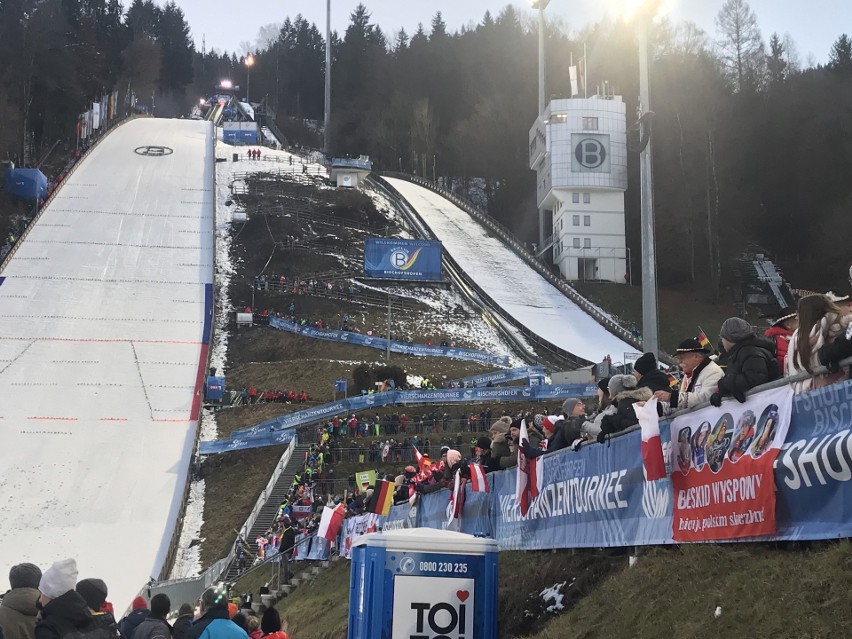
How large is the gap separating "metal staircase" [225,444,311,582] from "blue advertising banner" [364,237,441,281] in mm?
22322

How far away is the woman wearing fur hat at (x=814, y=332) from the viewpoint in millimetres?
5855

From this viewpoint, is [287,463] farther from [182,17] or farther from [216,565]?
[182,17]

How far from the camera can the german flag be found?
1528cm

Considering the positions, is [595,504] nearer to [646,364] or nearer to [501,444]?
[646,364]

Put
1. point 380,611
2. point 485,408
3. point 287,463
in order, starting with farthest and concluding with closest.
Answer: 1. point 485,408
2. point 287,463
3. point 380,611

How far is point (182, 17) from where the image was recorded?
139500 millimetres

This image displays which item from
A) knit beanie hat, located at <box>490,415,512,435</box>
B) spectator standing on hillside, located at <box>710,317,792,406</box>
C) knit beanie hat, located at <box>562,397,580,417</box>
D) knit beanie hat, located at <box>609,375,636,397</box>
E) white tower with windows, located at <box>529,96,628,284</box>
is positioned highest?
white tower with windows, located at <box>529,96,628,284</box>

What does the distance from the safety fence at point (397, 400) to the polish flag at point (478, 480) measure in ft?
77.5

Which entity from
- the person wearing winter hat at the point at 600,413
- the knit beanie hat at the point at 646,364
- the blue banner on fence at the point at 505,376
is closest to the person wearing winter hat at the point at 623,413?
the person wearing winter hat at the point at 600,413

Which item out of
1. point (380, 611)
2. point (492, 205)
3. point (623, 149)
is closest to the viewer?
point (380, 611)

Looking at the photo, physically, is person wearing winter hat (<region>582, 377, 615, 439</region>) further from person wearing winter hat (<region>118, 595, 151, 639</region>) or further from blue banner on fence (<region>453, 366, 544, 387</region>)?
blue banner on fence (<region>453, 366, 544, 387</region>)

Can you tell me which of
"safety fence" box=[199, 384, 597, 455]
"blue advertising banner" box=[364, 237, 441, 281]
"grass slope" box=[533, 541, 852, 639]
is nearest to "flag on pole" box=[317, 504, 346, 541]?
"grass slope" box=[533, 541, 852, 639]

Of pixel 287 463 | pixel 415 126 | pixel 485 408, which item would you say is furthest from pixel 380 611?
pixel 415 126

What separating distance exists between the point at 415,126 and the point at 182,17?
57.2m
